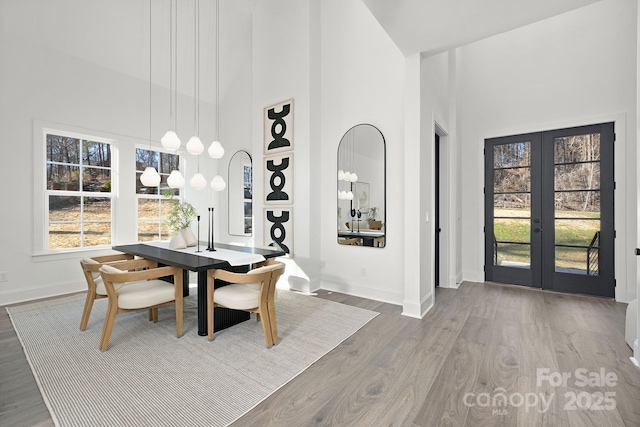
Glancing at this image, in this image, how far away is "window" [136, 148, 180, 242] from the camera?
501cm

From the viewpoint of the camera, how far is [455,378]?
81.0 inches

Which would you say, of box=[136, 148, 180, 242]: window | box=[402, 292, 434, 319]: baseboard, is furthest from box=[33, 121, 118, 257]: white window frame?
box=[402, 292, 434, 319]: baseboard

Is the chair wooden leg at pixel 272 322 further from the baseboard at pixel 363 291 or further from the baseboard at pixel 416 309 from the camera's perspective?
the baseboard at pixel 363 291

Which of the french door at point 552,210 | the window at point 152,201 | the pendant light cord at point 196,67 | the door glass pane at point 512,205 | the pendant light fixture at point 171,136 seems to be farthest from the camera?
the window at point 152,201

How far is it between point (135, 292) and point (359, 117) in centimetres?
326

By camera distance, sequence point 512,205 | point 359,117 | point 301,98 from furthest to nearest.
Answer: point 512,205 → point 301,98 → point 359,117

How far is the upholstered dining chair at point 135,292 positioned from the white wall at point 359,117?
2160 mm

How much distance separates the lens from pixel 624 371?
2.13 m

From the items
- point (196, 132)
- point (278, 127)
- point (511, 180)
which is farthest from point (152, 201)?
point (511, 180)

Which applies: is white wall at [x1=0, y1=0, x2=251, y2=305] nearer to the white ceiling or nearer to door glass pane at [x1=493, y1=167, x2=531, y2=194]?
the white ceiling

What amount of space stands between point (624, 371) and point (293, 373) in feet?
7.76

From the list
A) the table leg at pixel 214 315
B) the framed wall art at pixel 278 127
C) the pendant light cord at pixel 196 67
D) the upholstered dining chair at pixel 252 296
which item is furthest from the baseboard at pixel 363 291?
the pendant light cord at pixel 196 67

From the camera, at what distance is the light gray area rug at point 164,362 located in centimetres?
172

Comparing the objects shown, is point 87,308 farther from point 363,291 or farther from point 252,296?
point 363,291
